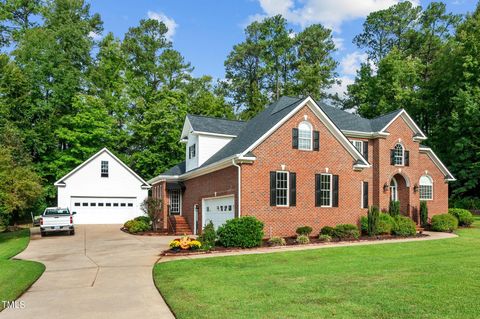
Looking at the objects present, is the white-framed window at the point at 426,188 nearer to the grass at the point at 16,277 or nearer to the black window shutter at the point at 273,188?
the black window shutter at the point at 273,188

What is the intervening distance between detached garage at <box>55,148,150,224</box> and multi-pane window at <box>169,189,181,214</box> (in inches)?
317

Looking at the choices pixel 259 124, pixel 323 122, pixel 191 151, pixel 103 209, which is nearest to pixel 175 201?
pixel 191 151

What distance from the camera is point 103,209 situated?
1437 inches

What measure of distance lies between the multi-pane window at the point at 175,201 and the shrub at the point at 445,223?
16.9 meters

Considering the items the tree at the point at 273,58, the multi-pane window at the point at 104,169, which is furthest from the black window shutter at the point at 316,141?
the tree at the point at 273,58

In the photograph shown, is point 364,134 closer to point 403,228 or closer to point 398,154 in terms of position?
point 398,154

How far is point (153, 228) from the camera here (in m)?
30.0

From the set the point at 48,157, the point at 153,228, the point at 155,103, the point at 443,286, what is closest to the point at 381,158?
the point at 153,228

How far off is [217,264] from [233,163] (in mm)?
7560

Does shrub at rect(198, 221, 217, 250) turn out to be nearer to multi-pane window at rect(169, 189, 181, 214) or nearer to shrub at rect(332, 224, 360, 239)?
shrub at rect(332, 224, 360, 239)

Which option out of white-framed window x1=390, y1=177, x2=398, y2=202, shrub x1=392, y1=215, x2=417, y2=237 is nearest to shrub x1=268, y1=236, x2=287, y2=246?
shrub x1=392, y1=215, x2=417, y2=237

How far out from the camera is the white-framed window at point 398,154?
2846 centimetres

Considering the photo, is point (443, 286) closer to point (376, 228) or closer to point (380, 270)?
point (380, 270)

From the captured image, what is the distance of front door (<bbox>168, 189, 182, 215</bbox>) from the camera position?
30.1m
